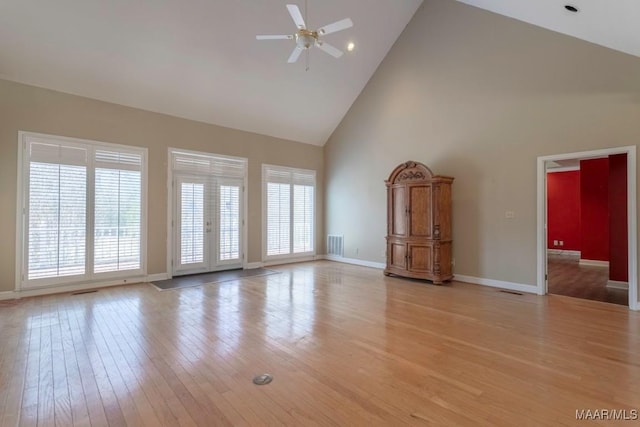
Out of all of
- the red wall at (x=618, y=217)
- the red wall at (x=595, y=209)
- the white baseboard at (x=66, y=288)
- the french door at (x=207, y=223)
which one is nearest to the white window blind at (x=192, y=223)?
the french door at (x=207, y=223)

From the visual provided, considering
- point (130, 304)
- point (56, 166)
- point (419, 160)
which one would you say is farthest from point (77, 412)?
point (419, 160)

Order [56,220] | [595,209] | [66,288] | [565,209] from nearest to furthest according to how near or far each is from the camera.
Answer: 1. [56,220]
2. [66,288]
3. [595,209]
4. [565,209]

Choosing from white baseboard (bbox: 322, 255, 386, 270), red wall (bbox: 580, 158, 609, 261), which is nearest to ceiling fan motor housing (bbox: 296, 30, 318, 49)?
white baseboard (bbox: 322, 255, 386, 270)

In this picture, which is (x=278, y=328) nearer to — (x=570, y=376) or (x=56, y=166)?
(x=570, y=376)

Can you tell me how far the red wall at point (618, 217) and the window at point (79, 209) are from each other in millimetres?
8435

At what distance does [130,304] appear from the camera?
4371 mm

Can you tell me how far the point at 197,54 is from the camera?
5.18m

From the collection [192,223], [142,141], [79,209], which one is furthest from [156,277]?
[142,141]

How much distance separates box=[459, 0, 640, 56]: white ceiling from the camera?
3205 millimetres

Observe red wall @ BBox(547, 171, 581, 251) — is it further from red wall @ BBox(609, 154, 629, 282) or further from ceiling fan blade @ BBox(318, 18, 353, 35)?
ceiling fan blade @ BBox(318, 18, 353, 35)

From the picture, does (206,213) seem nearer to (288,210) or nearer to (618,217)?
(288,210)

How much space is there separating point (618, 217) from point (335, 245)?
5691 mm

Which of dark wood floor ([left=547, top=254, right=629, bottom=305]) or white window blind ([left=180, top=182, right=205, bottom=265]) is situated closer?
dark wood floor ([left=547, top=254, right=629, bottom=305])

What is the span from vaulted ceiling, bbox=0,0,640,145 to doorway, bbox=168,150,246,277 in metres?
0.98
